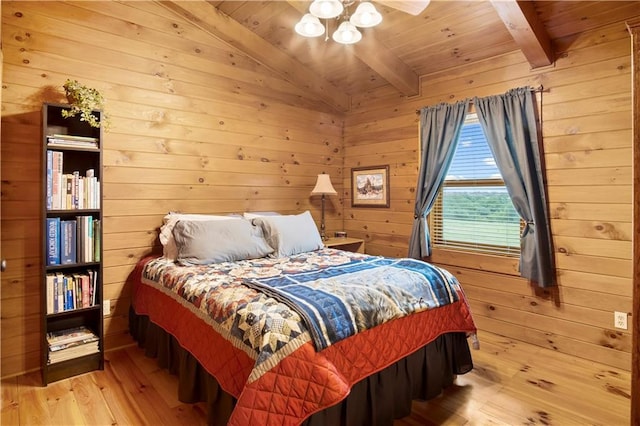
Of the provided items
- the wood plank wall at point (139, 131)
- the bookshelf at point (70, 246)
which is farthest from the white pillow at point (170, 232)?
the bookshelf at point (70, 246)

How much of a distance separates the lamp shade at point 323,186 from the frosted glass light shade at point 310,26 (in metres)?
1.84

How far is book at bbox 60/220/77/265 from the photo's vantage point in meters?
2.35

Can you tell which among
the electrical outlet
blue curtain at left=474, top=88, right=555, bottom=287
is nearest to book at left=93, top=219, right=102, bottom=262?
blue curtain at left=474, top=88, right=555, bottom=287

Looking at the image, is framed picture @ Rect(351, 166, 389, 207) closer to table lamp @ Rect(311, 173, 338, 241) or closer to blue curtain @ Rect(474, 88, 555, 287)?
table lamp @ Rect(311, 173, 338, 241)

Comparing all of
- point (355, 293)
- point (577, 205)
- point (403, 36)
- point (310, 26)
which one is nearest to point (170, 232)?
point (355, 293)

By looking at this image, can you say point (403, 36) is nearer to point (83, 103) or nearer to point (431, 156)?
point (431, 156)

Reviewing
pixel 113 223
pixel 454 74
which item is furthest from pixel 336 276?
pixel 454 74

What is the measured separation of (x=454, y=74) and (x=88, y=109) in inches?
118

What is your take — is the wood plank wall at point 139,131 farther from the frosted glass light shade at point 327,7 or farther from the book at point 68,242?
the frosted glass light shade at point 327,7

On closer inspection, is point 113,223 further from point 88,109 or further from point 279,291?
point 279,291

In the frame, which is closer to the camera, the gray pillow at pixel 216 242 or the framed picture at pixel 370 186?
the gray pillow at pixel 216 242

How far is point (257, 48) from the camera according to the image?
3.43 metres

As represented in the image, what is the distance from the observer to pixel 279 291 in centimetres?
180

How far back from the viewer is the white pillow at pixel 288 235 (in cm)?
296
